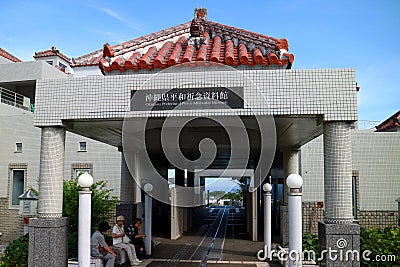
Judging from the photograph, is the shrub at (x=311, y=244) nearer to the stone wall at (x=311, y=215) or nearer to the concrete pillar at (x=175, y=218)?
the stone wall at (x=311, y=215)

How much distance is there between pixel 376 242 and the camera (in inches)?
299

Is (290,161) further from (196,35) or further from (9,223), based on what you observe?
(9,223)

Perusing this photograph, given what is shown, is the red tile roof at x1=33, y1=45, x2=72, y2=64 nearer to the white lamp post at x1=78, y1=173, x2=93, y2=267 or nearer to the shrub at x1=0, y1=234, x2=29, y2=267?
the shrub at x1=0, y1=234, x2=29, y2=267

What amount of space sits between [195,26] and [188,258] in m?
5.40

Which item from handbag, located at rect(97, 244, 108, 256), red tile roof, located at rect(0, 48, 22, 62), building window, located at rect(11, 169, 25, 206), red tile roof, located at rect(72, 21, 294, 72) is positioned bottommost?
handbag, located at rect(97, 244, 108, 256)

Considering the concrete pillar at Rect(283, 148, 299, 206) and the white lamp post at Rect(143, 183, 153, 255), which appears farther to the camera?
the concrete pillar at Rect(283, 148, 299, 206)

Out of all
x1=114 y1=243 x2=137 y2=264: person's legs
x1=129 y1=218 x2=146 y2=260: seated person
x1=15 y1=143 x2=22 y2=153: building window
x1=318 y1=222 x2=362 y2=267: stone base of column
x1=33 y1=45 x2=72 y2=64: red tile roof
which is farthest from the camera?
x1=33 y1=45 x2=72 y2=64: red tile roof

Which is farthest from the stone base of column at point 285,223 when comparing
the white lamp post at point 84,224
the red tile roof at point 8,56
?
the red tile roof at point 8,56

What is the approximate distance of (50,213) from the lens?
22.3 ft

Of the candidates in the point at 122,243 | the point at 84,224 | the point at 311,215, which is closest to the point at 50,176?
the point at 84,224

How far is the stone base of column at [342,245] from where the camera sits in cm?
603

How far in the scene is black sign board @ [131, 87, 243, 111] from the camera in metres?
6.52

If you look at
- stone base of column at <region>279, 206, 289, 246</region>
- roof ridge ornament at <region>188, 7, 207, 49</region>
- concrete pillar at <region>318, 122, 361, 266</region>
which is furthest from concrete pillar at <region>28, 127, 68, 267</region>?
stone base of column at <region>279, 206, 289, 246</region>

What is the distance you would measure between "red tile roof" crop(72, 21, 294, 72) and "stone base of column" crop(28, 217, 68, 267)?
308 centimetres
